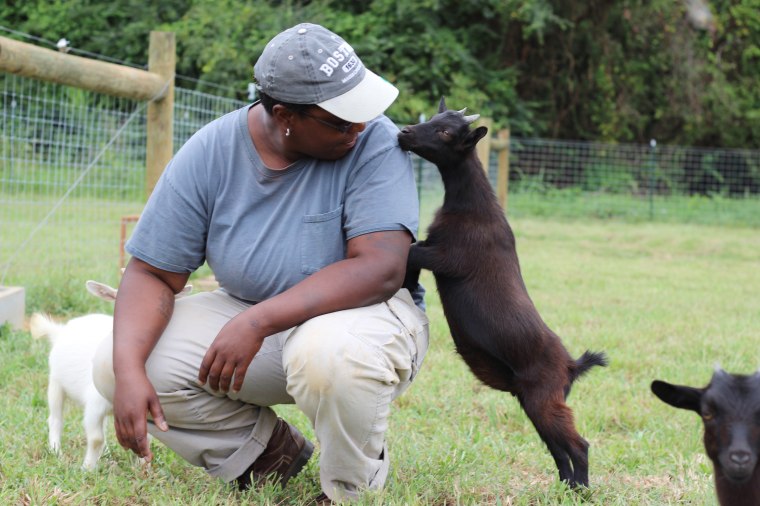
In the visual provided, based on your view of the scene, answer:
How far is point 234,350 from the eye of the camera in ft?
8.68

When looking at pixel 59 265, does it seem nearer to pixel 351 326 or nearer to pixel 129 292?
pixel 129 292

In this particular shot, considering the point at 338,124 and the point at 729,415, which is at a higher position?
the point at 338,124

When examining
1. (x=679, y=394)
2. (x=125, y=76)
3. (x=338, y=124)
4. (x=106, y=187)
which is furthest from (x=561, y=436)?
(x=106, y=187)

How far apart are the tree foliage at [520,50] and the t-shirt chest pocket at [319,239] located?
14297 mm

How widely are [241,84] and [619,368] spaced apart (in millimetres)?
13079

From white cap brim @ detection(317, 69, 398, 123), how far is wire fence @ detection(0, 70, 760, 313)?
3320 mm

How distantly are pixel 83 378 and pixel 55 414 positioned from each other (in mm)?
183

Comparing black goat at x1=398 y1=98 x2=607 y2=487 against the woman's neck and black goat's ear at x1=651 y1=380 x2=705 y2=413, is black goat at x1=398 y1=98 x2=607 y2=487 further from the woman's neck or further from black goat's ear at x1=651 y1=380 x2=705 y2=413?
black goat's ear at x1=651 y1=380 x2=705 y2=413

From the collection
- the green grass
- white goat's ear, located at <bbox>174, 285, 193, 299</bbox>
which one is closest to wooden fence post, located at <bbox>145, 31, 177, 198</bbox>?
the green grass

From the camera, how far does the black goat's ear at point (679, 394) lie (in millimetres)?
2480

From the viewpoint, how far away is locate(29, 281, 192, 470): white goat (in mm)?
3279

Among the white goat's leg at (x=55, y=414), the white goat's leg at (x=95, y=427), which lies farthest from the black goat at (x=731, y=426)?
the white goat's leg at (x=55, y=414)

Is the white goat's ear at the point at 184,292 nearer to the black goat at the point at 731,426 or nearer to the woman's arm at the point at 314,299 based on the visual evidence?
the woman's arm at the point at 314,299

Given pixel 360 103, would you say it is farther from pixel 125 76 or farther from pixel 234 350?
pixel 125 76
